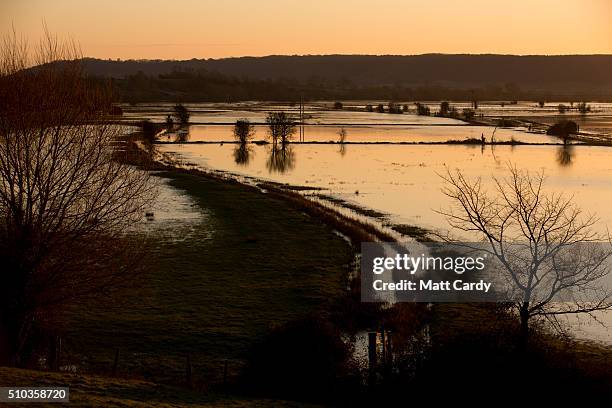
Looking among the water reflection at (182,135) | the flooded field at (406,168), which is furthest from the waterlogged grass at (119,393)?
the water reflection at (182,135)

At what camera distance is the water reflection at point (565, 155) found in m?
73.3

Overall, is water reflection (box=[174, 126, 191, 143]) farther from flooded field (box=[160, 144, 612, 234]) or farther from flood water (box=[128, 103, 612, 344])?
flooded field (box=[160, 144, 612, 234])

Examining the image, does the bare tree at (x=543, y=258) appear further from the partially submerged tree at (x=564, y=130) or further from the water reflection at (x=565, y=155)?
the partially submerged tree at (x=564, y=130)

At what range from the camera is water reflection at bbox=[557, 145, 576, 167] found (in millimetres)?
73338

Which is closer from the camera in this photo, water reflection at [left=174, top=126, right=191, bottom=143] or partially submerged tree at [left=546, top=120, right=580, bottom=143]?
partially submerged tree at [left=546, top=120, right=580, bottom=143]

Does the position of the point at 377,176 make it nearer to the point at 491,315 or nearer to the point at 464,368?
the point at 491,315

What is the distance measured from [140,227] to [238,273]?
10890mm

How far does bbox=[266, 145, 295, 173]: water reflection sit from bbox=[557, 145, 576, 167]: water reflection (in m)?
26.4

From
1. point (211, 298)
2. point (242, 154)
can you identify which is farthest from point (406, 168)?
point (211, 298)

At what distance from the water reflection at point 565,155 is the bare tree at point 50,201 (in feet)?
188

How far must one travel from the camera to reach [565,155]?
81.4 metres

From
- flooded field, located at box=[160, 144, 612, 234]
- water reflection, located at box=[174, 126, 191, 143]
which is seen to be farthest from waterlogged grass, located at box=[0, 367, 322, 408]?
water reflection, located at box=[174, 126, 191, 143]

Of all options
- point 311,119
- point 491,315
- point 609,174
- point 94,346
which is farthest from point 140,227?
point 311,119

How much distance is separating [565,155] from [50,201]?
6899 cm
